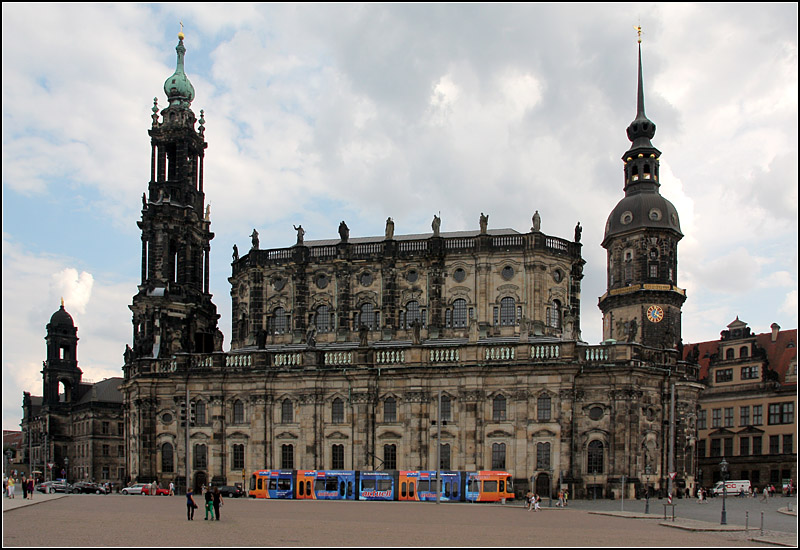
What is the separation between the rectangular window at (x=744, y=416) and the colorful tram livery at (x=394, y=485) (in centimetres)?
3492

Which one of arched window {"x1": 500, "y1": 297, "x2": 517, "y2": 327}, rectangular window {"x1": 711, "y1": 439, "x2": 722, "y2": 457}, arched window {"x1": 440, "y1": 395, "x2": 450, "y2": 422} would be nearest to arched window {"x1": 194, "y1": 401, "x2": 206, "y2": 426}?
arched window {"x1": 440, "y1": 395, "x2": 450, "y2": 422}

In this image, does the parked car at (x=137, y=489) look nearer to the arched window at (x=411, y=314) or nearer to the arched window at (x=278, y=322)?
the arched window at (x=278, y=322)

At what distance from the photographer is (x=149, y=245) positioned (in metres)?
88.2

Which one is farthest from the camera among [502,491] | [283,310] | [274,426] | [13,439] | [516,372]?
[13,439]

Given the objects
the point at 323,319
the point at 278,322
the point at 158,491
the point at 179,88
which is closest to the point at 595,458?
the point at 323,319

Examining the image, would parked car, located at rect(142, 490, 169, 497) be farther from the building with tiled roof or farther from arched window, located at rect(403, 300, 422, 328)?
the building with tiled roof

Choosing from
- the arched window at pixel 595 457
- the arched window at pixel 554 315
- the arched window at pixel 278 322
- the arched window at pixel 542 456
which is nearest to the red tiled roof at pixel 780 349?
the arched window at pixel 554 315

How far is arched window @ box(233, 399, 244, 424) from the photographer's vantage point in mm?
78438

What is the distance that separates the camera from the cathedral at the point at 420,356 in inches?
2788

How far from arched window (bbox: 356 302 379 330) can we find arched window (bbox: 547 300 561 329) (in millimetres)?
13893

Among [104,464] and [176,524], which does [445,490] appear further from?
[104,464]

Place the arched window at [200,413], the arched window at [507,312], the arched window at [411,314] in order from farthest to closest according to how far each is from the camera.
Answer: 1. the arched window at [411,314]
2. the arched window at [200,413]
3. the arched window at [507,312]

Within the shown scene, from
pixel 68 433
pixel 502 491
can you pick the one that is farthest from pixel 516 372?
pixel 68 433

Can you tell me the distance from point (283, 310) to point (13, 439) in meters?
117
